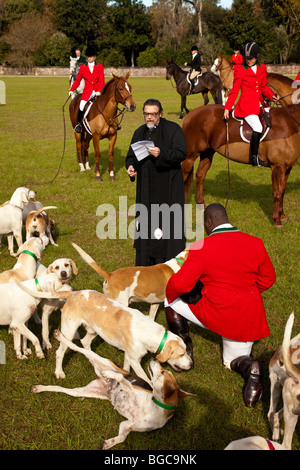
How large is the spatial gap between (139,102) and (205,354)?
2323 cm

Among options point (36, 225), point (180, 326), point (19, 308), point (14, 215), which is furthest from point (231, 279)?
point (14, 215)

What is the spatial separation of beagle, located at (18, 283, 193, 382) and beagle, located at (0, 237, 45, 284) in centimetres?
76

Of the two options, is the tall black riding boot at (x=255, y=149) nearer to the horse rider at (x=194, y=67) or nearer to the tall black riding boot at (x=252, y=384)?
the tall black riding boot at (x=252, y=384)

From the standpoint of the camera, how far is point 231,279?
3639 millimetres

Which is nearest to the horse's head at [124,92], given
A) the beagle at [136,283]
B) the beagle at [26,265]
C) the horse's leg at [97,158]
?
the horse's leg at [97,158]

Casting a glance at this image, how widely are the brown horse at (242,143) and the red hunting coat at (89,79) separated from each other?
143 inches

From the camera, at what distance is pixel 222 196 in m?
9.60

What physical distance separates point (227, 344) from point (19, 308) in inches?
81.3

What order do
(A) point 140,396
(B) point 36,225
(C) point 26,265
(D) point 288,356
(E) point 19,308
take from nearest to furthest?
(D) point 288,356, (A) point 140,396, (E) point 19,308, (C) point 26,265, (B) point 36,225

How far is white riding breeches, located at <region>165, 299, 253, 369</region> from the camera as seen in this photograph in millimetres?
3869

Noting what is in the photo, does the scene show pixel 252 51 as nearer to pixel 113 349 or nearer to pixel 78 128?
pixel 78 128

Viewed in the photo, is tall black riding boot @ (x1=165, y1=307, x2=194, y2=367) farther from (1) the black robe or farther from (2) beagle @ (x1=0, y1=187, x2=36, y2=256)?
(2) beagle @ (x1=0, y1=187, x2=36, y2=256)

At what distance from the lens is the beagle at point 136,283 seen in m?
4.52
